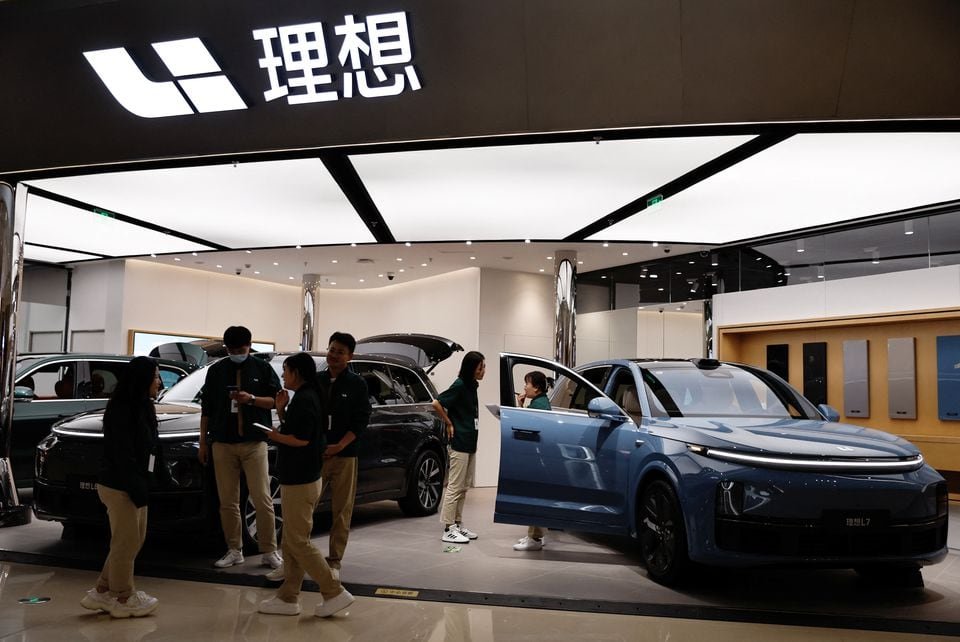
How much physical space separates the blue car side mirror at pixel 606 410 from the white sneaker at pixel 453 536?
1.80 meters

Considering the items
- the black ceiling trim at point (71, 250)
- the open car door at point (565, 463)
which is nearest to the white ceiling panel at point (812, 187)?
the open car door at point (565, 463)

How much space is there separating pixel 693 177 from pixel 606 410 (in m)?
2.70

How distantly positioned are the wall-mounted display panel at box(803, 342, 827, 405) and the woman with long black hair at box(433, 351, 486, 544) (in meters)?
6.13

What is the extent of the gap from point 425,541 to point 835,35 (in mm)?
5054

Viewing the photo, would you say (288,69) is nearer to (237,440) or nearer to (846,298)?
(237,440)

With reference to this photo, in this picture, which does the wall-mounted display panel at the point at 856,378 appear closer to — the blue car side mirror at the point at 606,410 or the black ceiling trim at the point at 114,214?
the blue car side mirror at the point at 606,410

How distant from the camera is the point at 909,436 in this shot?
387 inches

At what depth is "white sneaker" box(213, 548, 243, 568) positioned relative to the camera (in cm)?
555

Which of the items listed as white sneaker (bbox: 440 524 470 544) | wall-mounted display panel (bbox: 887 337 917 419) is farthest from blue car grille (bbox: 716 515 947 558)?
wall-mounted display panel (bbox: 887 337 917 419)

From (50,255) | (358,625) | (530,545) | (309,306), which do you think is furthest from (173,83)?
(309,306)

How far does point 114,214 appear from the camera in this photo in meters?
9.38

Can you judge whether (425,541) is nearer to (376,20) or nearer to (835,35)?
(376,20)

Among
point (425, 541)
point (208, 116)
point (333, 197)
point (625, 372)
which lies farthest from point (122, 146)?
point (625, 372)

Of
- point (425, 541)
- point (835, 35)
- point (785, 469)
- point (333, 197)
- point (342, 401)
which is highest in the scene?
point (835, 35)
